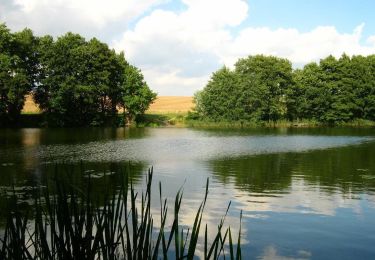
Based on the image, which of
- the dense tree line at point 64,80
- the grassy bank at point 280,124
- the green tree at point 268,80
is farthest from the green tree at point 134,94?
the green tree at point 268,80

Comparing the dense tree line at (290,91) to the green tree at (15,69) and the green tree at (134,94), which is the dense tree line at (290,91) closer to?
the green tree at (134,94)

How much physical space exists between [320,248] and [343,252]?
1.88 ft

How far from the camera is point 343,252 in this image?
10.6 meters

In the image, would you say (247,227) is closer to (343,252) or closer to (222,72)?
(343,252)

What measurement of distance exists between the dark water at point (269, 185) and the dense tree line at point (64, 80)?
1396 inches

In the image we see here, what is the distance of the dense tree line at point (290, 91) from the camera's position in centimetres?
8594

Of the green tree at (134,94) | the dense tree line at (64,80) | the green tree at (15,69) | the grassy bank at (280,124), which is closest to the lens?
the green tree at (15,69)

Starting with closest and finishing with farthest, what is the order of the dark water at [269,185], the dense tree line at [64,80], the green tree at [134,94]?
the dark water at [269,185] → the dense tree line at [64,80] → the green tree at [134,94]

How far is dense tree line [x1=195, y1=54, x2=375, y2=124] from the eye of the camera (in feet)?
282

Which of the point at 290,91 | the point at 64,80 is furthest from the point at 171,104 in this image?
the point at 64,80

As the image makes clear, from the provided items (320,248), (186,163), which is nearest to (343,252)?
(320,248)

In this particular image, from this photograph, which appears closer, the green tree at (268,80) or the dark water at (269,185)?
the dark water at (269,185)

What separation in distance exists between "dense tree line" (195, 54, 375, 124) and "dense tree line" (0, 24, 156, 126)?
16441mm

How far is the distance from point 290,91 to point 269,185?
6860 cm
